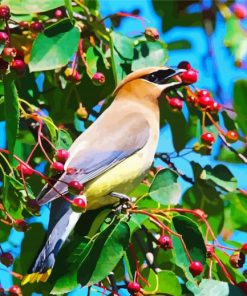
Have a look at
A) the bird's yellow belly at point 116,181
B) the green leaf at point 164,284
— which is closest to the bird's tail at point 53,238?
the bird's yellow belly at point 116,181

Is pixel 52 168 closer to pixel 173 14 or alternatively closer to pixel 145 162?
pixel 145 162

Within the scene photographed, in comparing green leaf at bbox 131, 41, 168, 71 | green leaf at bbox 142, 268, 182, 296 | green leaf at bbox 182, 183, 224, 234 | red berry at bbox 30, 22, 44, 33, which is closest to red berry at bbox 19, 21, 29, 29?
red berry at bbox 30, 22, 44, 33

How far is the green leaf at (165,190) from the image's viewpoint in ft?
10.7

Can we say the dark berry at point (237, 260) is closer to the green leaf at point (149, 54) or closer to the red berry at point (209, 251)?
the red berry at point (209, 251)

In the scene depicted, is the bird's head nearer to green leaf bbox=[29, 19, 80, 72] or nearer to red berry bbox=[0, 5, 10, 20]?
green leaf bbox=[29, 19, 80, 72]

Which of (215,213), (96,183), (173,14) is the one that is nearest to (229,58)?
(173,14)

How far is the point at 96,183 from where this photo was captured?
11.8 ft

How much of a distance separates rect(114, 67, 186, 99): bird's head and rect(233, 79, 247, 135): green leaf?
1.01 metres

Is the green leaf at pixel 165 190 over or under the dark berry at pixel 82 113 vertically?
over

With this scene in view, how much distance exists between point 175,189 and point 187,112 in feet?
2.42

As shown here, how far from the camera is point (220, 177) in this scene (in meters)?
3.75

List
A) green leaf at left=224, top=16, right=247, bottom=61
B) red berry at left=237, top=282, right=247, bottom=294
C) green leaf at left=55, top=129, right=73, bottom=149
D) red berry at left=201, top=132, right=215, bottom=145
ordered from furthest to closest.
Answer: green leaf at left=224, top=16, right=247, bottom=61 < red berry at left=201, top=132, right=215, bottom=145 < green leaf at left=55, top=129, right=73, bottom=149 < red berry at left=237, top=282, right=247, bottom=294

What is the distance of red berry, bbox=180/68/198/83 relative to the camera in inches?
145

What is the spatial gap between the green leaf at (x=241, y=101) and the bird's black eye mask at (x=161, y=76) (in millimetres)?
1029
